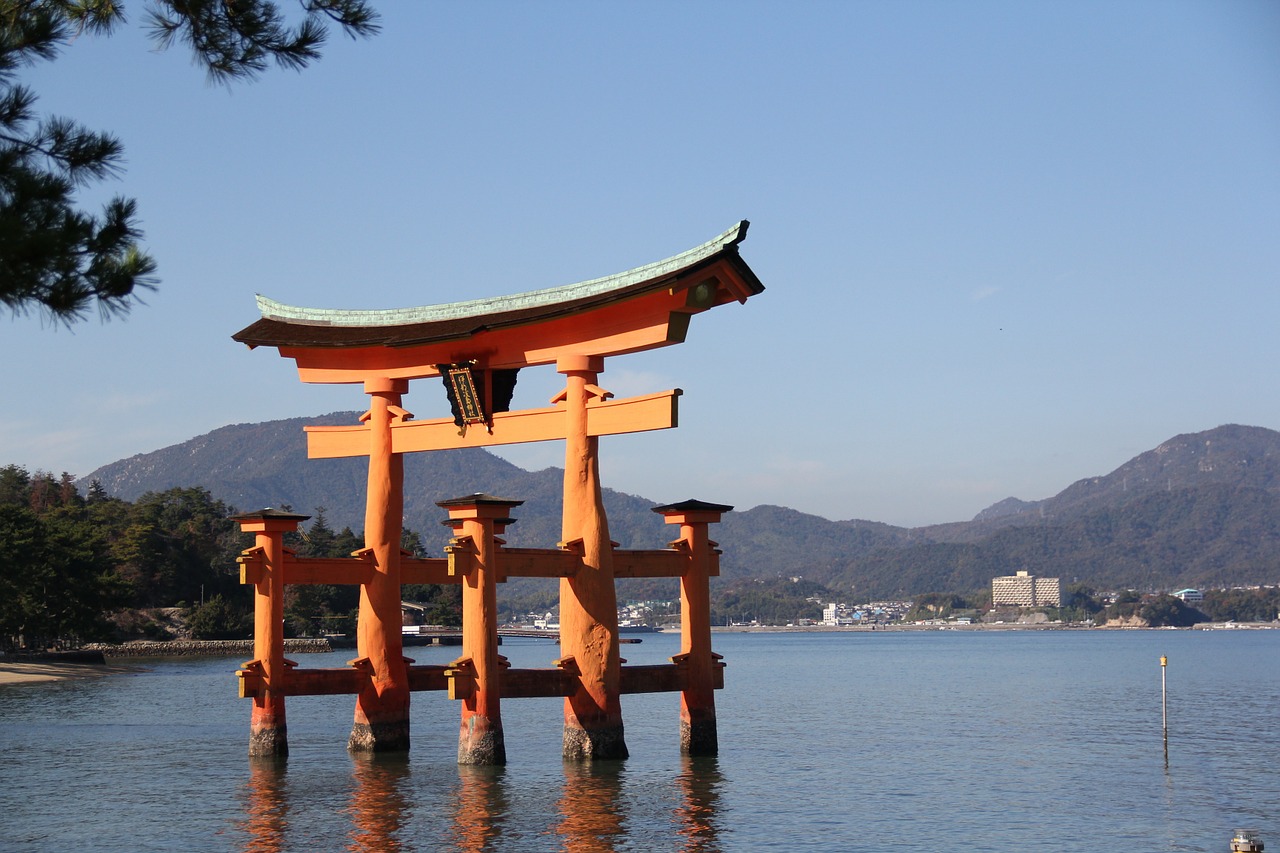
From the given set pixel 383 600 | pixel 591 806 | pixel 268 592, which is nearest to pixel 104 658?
pixel 383 600

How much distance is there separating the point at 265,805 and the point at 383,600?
12.6ft

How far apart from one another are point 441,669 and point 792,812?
6.19 meters

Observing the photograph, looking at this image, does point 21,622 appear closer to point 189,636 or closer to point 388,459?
point 189,636

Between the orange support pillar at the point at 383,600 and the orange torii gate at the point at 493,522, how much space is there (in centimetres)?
3

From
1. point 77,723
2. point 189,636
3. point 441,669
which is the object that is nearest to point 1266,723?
point 441,669

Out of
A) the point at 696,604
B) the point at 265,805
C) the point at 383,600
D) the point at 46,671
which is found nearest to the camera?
the point at 265,805

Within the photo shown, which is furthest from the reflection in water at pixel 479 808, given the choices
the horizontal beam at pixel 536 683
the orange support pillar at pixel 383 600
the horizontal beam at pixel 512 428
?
the horizontal beam at pixel 512 428

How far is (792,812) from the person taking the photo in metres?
20.5

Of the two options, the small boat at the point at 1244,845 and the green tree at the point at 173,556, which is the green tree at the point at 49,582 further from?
the small boat at the point at 1244,845

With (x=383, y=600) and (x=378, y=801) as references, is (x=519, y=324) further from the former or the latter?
(x=378, y=801)

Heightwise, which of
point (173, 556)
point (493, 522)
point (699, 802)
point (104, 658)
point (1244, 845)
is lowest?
point (104, 658)

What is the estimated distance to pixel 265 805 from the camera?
20000 mm

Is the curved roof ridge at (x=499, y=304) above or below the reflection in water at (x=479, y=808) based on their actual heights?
above

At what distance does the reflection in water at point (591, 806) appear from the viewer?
1738 cm
